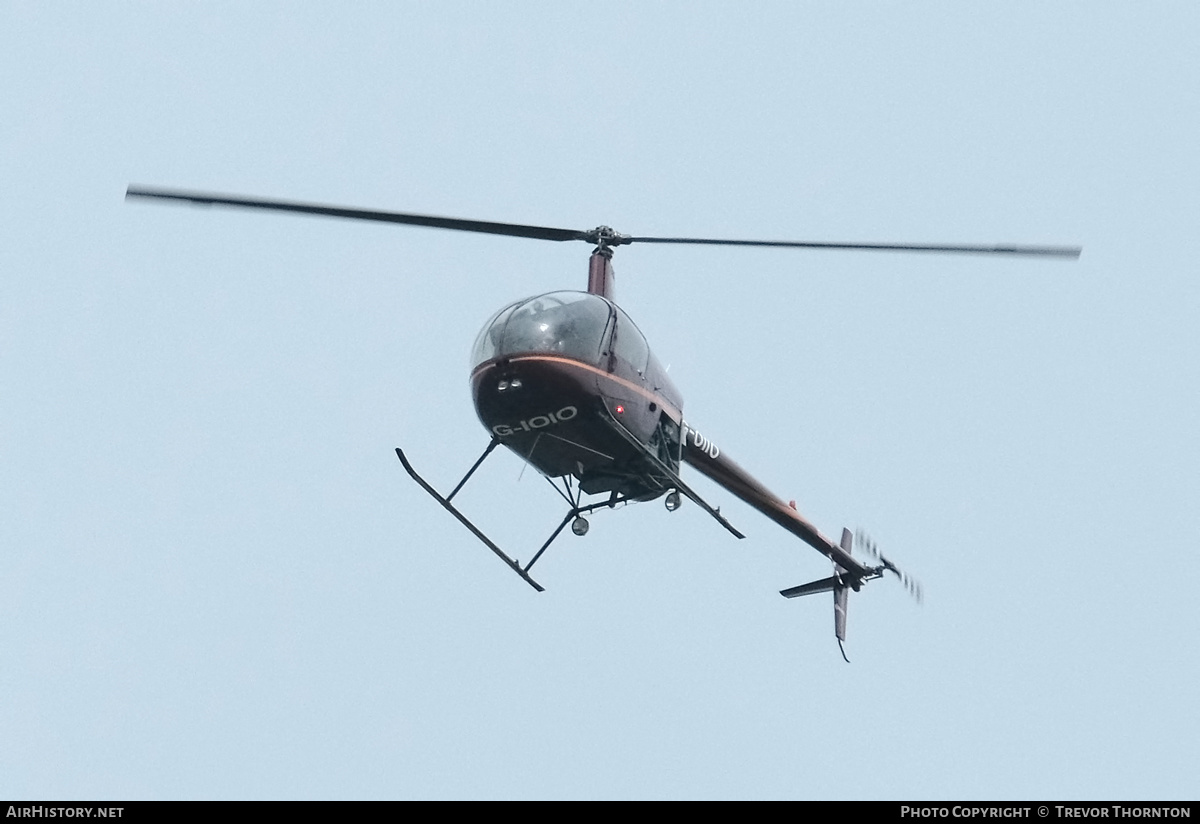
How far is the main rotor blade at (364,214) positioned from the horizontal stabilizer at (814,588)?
29.3ft

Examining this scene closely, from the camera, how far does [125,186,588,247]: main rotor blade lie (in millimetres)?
20656

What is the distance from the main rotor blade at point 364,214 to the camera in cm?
2066

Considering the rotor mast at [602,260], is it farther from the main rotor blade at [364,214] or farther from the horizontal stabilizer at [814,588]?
the horizontal stabilizer at [814,588]

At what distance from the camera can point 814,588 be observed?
1195 inches

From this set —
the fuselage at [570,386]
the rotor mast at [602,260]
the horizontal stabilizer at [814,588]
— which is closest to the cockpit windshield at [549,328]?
the fuselage at [570,386]

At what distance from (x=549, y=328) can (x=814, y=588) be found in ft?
31.9

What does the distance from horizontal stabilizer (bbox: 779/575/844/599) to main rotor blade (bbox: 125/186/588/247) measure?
894cm

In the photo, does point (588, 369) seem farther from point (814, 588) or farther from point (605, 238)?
point (814, 588)

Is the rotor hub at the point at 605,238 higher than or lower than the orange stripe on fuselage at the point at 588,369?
higher
